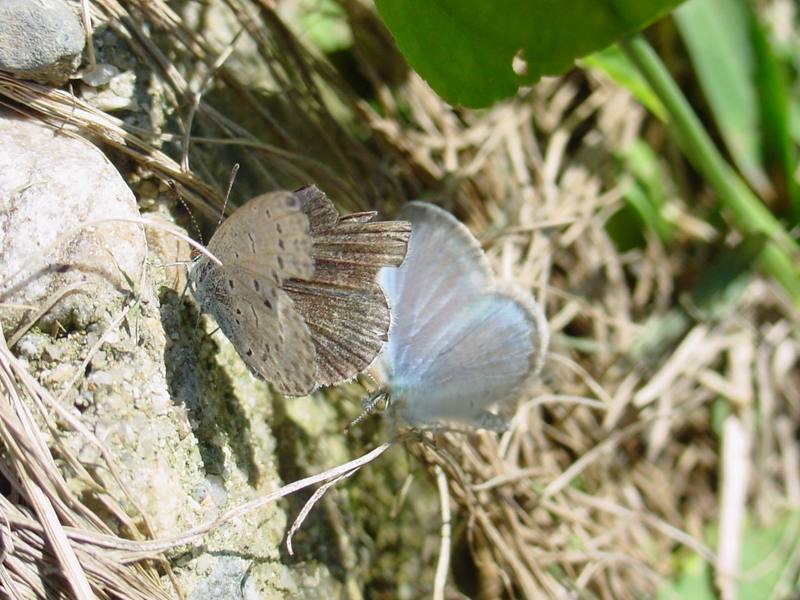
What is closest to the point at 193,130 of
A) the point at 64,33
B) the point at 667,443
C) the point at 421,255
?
the point at 64,33

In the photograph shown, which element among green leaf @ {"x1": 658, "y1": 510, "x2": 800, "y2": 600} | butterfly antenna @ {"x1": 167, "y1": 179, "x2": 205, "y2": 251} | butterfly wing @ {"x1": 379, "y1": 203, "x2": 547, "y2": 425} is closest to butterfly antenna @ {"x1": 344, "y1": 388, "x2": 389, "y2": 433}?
butterfly wing @ {"x1": 379, "y1": 203, "x2": 547, "y2": 425}

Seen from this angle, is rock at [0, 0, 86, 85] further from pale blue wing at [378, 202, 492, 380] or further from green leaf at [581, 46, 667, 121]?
green leaf at [581, 46, 667, 121]

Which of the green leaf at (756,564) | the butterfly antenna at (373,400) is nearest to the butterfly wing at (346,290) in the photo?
the butterfly antenna at (373,400)

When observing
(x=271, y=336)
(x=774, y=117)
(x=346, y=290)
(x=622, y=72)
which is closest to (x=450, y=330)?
(x=346, y=290)

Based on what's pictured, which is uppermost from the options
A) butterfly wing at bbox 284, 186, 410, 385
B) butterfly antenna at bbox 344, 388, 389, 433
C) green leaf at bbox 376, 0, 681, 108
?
green leaf at bbox 376, 0, 681, 108

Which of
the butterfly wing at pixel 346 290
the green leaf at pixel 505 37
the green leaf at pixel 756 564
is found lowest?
the green leaf at pixel 756 564

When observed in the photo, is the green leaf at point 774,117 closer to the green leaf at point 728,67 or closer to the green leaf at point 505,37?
the green leaf at point 728,67

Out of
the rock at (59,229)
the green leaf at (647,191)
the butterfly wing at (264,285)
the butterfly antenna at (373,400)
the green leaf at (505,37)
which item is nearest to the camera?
the butterfly wing at (264,285)

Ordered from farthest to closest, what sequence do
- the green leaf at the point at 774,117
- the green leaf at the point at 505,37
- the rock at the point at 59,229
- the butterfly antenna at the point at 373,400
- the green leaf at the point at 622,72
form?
the green leaf at the point at 774,117 → the green leaf at the point at 622,72 → the green leaf at the point at 505,37 → the butterfly antenna at the point at 373,400 → the rock at the point at 59,229
